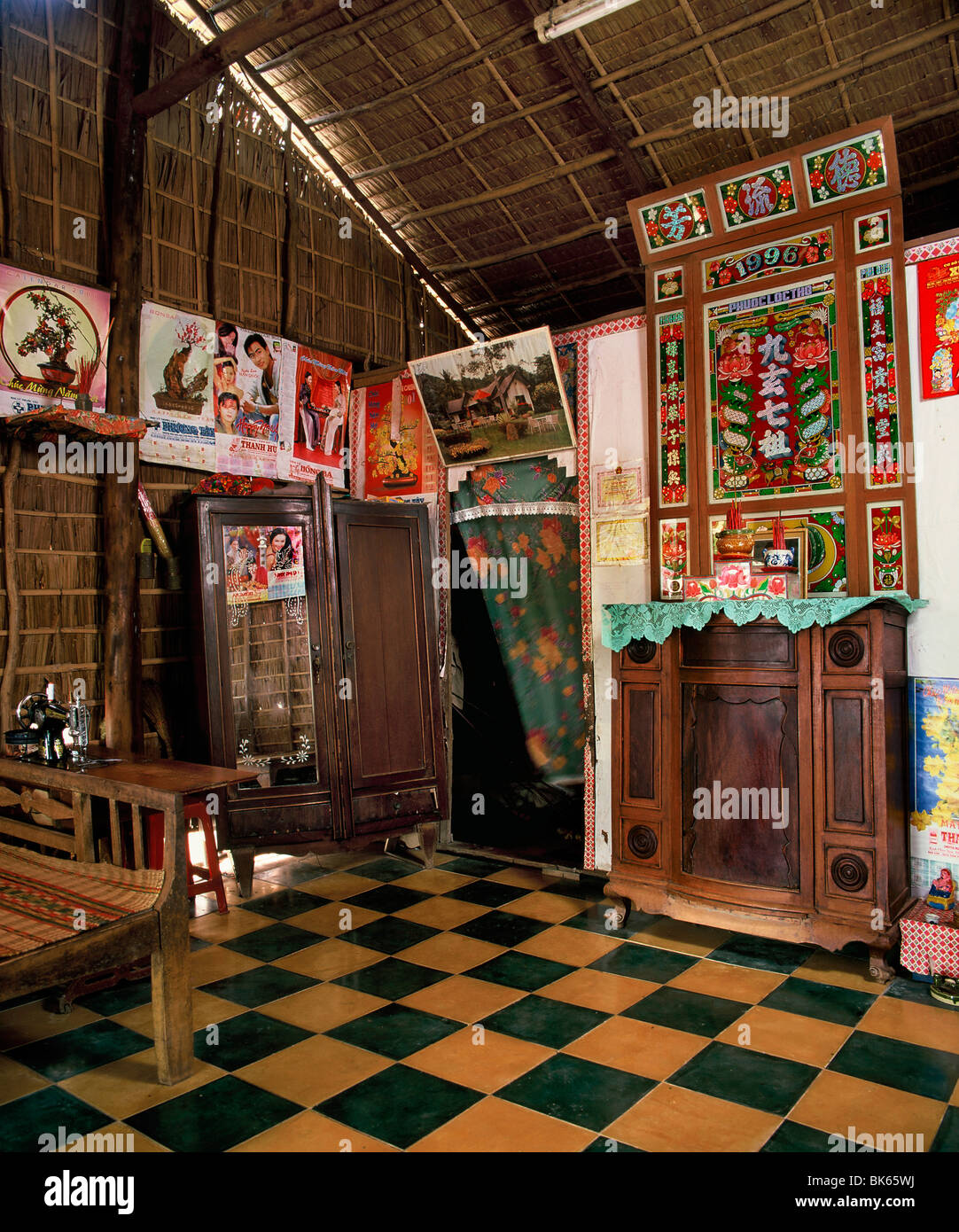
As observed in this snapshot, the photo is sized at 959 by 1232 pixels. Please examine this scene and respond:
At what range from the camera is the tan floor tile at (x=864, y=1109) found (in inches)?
90.3

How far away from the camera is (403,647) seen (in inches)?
197

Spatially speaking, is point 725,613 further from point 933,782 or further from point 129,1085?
point 129,1085

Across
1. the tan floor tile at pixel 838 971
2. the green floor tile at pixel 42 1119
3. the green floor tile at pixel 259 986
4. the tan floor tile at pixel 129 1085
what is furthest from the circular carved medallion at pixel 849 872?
the green floor tile at pixel 42 1119

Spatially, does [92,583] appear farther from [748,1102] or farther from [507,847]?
[748,1102]

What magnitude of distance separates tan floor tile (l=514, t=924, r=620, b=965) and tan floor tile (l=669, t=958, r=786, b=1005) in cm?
40

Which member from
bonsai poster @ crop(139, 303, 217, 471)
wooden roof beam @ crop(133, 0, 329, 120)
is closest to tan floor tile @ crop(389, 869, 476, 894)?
bonsai poster @ crop(139, 303, 217, 471)

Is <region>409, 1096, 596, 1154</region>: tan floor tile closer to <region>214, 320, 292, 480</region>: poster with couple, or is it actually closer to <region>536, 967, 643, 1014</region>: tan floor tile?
<region>536, 967, 643, 1014</region>: tan floor tile

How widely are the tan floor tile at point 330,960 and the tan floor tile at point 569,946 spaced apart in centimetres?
67

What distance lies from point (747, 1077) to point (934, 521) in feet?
7.86

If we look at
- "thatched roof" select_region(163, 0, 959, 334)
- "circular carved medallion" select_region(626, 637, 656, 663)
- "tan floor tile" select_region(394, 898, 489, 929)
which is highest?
"thatched roof" select_region(163, 0, 959, 334)

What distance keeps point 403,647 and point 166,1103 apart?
2.85 m

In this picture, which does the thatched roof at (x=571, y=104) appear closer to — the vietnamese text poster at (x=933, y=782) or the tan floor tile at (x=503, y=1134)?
the vietnamese text poster at (x=933, y=782)

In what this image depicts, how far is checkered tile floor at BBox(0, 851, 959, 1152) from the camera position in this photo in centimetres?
233

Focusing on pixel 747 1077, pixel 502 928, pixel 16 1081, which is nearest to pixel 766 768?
pixel 747 1077
